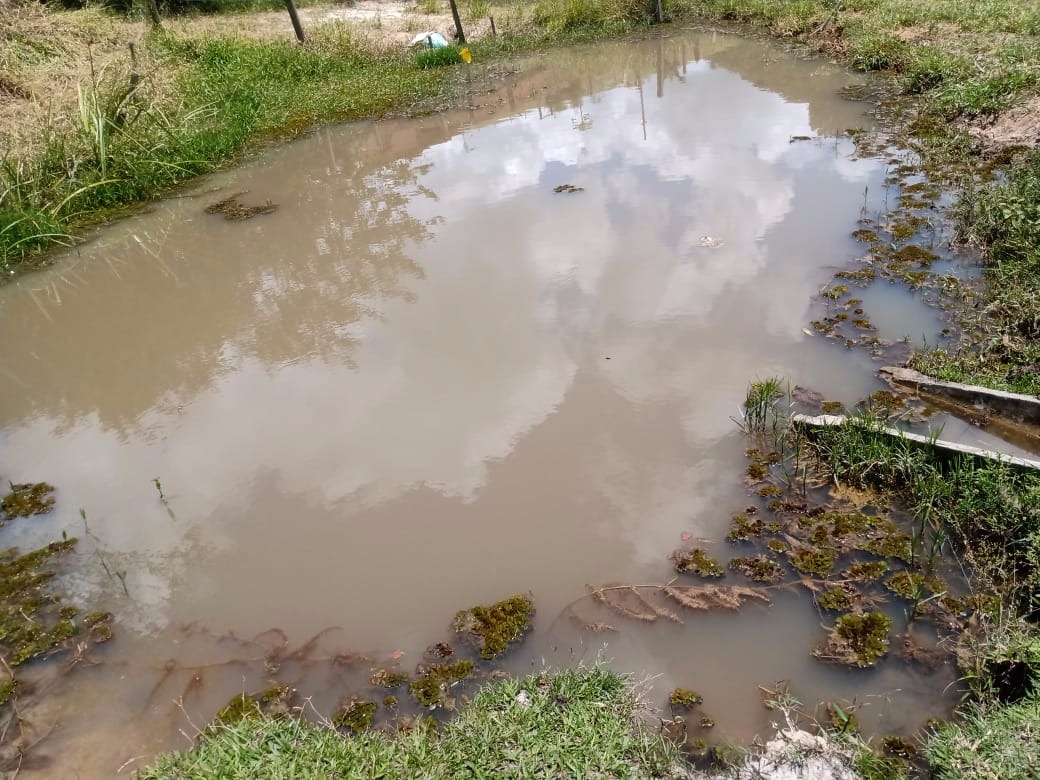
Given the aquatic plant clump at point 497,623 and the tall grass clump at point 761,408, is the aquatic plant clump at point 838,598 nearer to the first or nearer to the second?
the tall grass clump at point 761,408

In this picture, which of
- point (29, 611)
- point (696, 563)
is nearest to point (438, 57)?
point (29, 611)

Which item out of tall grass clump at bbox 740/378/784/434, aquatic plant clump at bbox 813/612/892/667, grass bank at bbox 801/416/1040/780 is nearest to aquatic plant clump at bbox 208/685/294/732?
aquatic plant clump at bbox 813/612/892/667

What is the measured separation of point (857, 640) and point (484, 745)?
5.16 ft

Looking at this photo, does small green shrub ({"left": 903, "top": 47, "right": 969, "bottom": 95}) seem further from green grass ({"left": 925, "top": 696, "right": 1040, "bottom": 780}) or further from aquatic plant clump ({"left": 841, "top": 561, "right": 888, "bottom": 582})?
green grass ({"left": 925, "top": 696, "right": 1040, "bottom": 780})

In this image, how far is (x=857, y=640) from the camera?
2.69m

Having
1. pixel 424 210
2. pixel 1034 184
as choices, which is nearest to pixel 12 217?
pixel 424 210

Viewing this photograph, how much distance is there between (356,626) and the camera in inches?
122

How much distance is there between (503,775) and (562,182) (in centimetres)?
648

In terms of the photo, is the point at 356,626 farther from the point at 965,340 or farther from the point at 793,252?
the point at 793,252

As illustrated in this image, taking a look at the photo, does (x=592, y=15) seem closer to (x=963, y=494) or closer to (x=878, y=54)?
(x=878, y=54)

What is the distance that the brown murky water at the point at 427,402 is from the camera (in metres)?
2.93

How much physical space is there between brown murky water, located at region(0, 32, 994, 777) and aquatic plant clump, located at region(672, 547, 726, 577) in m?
0.09

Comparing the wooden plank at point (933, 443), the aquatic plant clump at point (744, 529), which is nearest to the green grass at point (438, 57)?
the wooden plank at point (933, 443)

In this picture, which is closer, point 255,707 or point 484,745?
point 484,745
